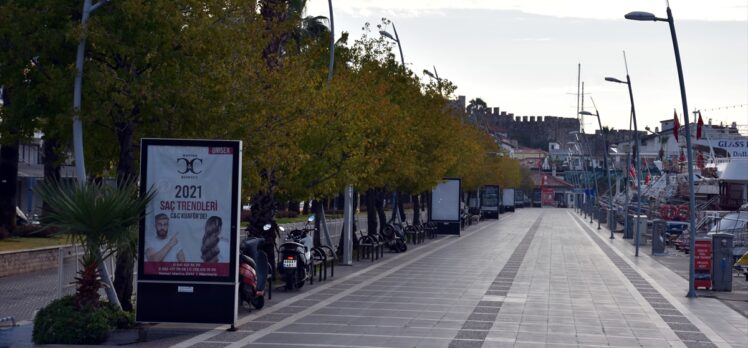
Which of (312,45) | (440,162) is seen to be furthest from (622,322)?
(440,162)

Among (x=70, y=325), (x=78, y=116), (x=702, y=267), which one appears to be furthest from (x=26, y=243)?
(x=702, y=267)

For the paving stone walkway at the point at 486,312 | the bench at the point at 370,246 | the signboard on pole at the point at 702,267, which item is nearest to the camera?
the paving stone walkway at the point at 486,312

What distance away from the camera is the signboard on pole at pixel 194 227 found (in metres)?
16.9

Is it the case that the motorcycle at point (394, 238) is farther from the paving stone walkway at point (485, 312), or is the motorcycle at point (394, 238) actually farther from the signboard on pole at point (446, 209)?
the signboard on pole at point (446, 209)

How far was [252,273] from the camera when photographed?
1988cm

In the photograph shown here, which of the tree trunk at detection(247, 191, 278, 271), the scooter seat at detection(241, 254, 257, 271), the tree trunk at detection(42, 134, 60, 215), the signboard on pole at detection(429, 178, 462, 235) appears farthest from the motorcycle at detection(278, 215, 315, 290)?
the signboard on pole at detection(429, 178, 462, 235)

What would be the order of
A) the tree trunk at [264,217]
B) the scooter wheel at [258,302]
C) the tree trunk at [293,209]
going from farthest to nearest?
1. the tree trunk at [293,209]
2. the tree trunk at [264,217]
3. the scooter wheel at [258,302]

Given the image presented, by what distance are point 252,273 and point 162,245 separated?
10.4ft

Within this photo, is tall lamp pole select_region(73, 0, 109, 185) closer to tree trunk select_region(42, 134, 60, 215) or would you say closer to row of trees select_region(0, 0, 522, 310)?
row of trees select_region(0, 0, 522, 310)

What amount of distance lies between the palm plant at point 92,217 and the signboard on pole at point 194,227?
0.36 metres

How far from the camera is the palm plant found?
16328mm

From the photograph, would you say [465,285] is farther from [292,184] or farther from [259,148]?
[259,148]

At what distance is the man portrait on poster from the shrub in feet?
3.83

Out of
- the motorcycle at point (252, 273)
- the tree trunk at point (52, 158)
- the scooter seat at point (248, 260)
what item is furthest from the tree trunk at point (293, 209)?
the scooter seat at point (248, 260)
